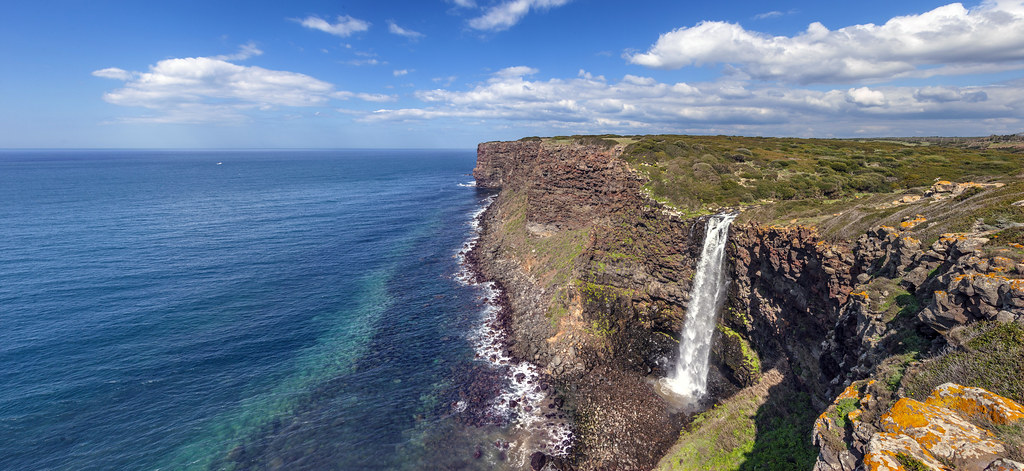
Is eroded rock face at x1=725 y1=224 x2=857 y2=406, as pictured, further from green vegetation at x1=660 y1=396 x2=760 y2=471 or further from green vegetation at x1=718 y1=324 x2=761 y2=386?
green vegetation at x1=660 y1=396 x2=760 y2=471

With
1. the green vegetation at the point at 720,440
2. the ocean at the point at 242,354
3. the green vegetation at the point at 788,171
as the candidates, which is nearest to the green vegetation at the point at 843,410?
the green vegetation at the point at 720,440

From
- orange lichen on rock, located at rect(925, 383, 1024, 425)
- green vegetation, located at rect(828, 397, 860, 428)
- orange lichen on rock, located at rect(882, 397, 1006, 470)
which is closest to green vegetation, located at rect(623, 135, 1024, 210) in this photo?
green vegetation, located at rect(828, 397, 860, 428)

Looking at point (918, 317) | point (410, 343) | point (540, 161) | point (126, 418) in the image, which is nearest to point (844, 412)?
point (918, 317)

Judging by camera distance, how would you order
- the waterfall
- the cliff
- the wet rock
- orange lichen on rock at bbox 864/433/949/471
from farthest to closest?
1. the waterfall
2. the wet rock
3. the cliff
4. orange lichen on rock at bbox 864/433/949/471

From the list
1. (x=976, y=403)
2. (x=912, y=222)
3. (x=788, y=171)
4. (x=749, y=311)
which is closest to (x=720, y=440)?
(x=749, y=311)

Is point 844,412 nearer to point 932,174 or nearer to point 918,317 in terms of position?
point 918,317

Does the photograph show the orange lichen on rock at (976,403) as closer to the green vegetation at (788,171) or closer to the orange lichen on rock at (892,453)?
the orange lichen on rock at (892,453)
